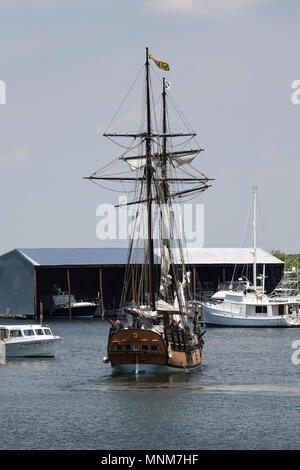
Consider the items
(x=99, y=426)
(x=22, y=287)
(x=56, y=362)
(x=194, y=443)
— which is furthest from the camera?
(x=22, y=287)

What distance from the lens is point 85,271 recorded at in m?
181

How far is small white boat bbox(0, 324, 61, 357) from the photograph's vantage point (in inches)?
3376

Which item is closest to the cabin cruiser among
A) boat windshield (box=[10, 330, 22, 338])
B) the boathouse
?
the boathouse

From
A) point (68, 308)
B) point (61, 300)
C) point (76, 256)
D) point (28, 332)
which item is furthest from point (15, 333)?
point (61, 300)

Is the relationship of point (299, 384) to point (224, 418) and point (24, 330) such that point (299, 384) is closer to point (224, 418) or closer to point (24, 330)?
point (224, 418)

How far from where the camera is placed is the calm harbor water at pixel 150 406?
165 ft

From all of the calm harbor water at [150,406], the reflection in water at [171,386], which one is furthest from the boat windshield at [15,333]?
the reflection in water at [171,386]

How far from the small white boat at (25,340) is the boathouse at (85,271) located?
71.7m

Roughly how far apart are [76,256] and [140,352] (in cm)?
10032

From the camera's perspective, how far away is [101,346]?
106 meters

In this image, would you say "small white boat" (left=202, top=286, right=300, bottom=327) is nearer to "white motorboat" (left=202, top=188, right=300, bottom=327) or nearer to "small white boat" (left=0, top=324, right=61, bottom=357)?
"white motorboat" (left=202, top=188, right=300, bottom=327)

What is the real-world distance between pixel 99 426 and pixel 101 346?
52.5m

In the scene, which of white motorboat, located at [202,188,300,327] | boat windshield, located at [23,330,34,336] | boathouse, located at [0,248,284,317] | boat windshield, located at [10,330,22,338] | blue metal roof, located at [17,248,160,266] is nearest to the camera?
boat windshield, located at [23,330,34,336]
